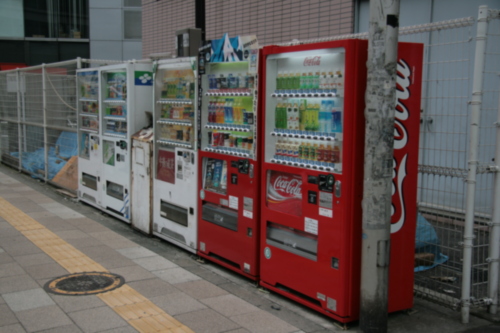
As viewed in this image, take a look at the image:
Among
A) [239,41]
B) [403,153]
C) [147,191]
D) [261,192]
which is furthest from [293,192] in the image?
[147,191]

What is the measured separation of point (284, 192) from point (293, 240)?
0.55m

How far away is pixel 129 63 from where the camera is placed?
8516mm

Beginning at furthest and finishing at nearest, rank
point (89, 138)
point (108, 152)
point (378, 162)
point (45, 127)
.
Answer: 1. point (45, 127)
2. point (89, 138)
3. point (108, 152)
4. point (378, 162)

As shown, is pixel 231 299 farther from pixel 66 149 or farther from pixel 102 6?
pixel 102 6

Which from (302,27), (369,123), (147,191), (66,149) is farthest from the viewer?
(66,149)

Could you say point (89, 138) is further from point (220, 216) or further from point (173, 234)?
point (220, 216)

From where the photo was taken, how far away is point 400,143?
5156mm

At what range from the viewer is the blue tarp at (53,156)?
475 inches

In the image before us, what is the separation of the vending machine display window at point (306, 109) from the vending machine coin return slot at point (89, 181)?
559 cm

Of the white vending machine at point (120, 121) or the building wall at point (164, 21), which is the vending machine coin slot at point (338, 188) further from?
the building wall at point (164, 21)

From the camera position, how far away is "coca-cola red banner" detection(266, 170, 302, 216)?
18.5ft

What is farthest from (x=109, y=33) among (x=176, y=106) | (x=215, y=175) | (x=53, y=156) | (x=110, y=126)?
(x=215, y=175)

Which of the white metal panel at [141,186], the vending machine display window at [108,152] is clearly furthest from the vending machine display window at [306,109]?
the vending machine display window at [108,152]

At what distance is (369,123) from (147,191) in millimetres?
4728
